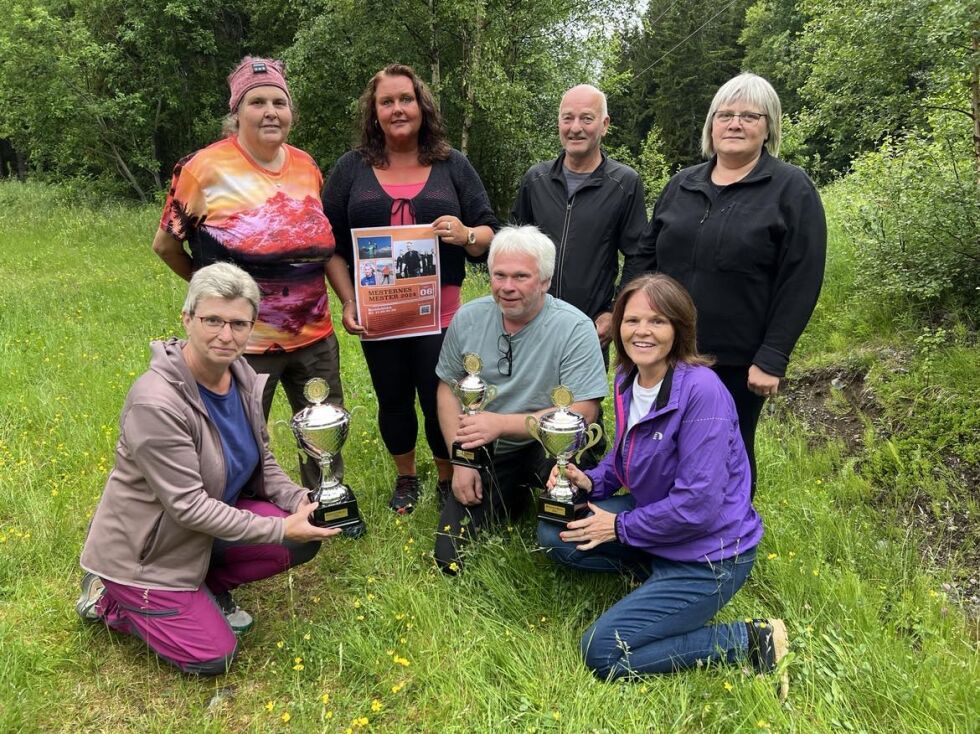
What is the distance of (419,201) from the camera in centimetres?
313

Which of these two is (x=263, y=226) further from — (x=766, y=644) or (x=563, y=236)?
(x=766, y=644)

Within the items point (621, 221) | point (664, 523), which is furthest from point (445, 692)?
point (621, 221)

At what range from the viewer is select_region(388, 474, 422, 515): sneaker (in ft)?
11.5

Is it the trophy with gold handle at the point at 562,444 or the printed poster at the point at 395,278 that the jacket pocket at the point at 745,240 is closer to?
the trophy with gold handle at the point at 562,444

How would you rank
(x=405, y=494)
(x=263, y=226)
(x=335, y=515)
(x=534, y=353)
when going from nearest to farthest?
(x=335, y=515) < (x=263, y=226) < (x=534, y=353) < (x=405, y=494)

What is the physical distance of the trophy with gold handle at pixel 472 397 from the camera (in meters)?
2.85

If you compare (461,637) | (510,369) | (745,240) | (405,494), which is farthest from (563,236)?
(461,637)

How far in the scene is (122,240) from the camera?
12.5 m

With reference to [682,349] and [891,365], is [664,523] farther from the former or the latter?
[891,365]

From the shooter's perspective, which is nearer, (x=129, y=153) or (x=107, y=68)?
(x=107, y=68)

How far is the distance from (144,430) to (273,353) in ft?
2.96

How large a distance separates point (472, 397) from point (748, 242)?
1.33 metres

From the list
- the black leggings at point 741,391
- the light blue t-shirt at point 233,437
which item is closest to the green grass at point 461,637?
the light blue t-shirt at point 233,437

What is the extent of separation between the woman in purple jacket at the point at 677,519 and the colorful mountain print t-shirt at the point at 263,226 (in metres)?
1.46
